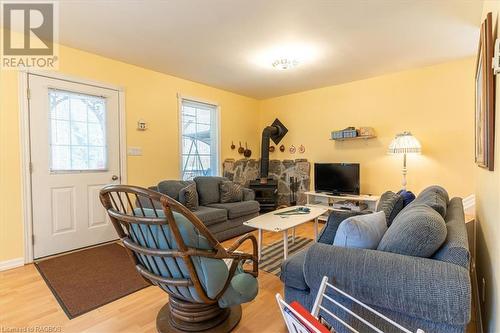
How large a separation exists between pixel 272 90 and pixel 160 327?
4.45 meters

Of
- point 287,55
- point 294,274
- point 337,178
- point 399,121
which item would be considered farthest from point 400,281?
point 399,121

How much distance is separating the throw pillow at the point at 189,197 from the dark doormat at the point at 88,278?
946 millimetres

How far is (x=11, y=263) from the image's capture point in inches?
109

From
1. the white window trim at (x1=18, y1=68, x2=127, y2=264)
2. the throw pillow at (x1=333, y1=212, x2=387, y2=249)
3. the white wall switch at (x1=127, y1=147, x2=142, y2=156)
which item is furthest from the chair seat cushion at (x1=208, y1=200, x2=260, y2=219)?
the throw pillow at (x1=333, y1=212, x2=387, y2=249)

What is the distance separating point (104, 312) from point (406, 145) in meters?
4.05

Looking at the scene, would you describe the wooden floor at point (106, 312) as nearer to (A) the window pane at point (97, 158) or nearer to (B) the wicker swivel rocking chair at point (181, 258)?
(B) the wicker swivel rocking chair at point (181, 258)

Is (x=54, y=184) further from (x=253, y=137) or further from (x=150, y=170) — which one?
(x=253, y=137)

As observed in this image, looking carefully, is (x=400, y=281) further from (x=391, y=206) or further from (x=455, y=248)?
(x=391, y=206)

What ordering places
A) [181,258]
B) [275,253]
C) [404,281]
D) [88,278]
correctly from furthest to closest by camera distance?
[275,253], [88,278], [181,258], [404,281]

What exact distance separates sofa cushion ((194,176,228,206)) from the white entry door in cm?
116

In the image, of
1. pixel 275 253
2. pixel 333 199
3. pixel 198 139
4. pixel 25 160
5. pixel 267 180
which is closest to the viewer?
pixel 25 160

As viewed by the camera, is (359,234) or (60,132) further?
(60,132)

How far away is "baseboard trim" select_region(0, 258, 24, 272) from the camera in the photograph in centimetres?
271

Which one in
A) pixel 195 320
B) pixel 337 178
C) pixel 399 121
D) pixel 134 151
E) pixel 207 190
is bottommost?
pixel 195 320
